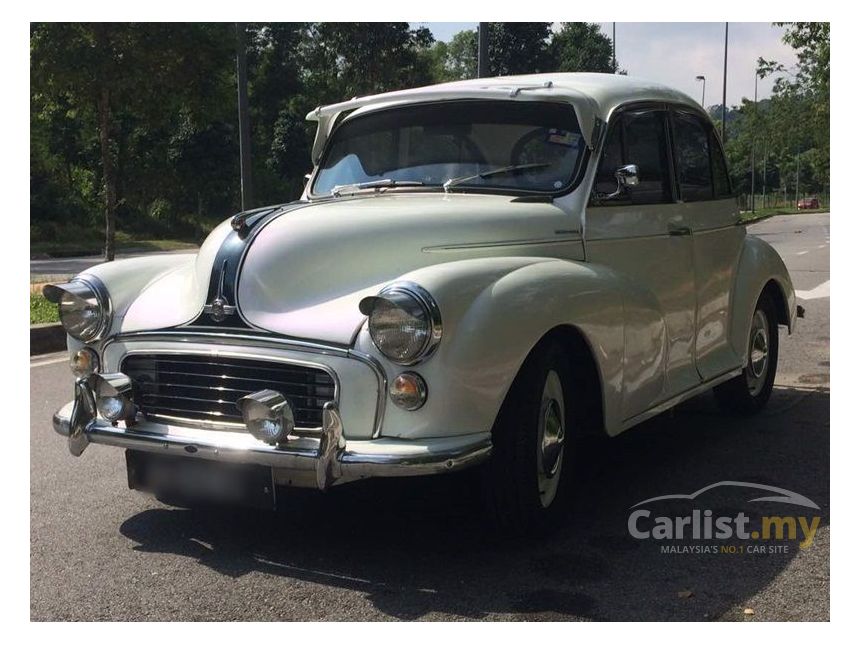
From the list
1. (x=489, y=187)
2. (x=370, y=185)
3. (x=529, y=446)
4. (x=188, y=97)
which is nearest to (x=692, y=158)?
(x=489, y=187)

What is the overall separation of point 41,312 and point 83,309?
28.0 ft

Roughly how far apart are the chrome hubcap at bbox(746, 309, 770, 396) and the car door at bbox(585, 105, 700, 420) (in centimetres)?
112

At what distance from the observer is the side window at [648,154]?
5.21 m

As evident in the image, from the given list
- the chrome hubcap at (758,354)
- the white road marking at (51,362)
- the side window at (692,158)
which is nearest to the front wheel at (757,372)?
the chrome hubcap at (758,354)

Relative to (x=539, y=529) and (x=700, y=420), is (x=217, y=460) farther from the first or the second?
(x=700, y=420)

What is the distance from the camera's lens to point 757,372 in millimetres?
6555

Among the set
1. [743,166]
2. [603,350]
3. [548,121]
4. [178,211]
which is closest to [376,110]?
[548,121]

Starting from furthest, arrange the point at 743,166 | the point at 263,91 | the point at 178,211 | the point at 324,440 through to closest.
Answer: the point at 743,166
the point at 263,91
the point at 178,211
the point at 324,440

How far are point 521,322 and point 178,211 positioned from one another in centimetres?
4206

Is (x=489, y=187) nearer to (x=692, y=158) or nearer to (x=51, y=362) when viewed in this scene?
(x=692, y=158)

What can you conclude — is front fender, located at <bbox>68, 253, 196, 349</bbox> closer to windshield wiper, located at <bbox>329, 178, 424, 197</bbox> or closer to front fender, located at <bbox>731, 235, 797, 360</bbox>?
windshield wiper, located at <bbox>329, 178, 424, 197</bbox>

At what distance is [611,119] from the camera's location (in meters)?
5.06

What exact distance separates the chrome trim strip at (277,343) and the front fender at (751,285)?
310cm

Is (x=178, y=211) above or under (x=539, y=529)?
above
